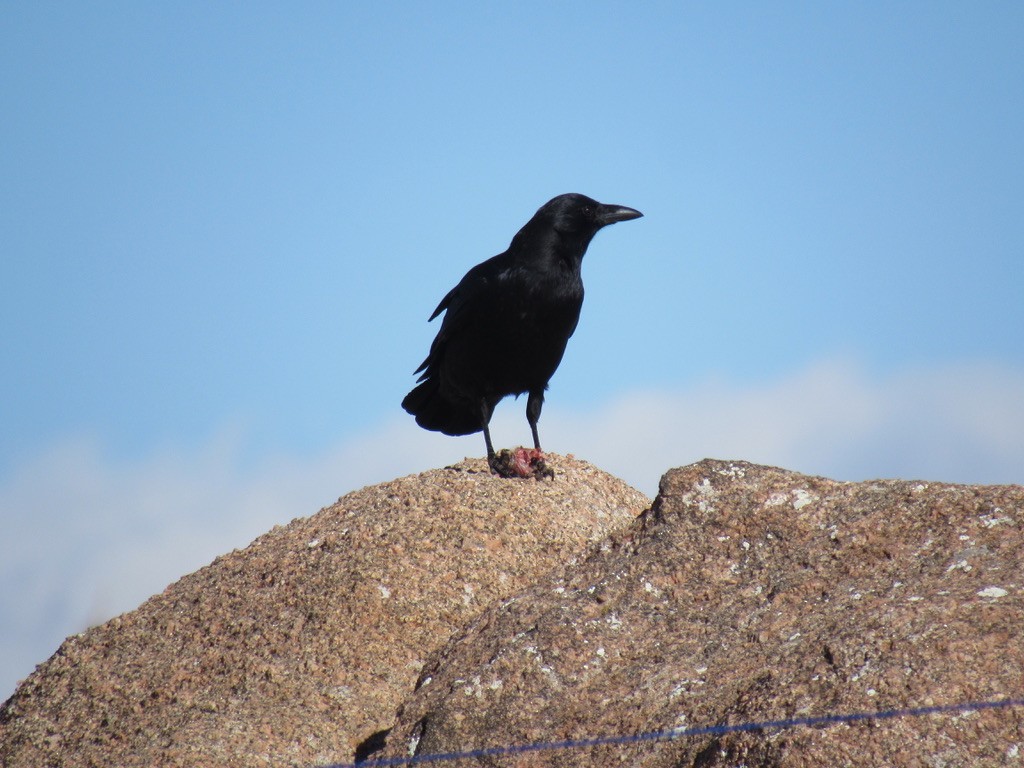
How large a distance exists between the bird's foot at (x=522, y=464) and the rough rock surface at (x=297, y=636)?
0.46 m

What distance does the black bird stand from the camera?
8508 mm

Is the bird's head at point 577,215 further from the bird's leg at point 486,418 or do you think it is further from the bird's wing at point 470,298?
the bird's leg at point 486,418

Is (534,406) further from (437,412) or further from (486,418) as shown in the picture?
(437,412)

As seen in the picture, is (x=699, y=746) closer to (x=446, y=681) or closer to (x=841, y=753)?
(x=841, y=753)

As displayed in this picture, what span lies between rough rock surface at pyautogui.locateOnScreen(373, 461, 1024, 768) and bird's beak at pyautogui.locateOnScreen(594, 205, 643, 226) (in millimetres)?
4438

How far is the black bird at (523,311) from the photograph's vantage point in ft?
27.9

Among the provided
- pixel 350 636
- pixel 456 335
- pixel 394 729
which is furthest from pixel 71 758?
pixel 456 335

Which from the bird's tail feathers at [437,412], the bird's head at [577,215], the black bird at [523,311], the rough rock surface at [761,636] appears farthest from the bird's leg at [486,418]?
the rough rock surface at [761,636]

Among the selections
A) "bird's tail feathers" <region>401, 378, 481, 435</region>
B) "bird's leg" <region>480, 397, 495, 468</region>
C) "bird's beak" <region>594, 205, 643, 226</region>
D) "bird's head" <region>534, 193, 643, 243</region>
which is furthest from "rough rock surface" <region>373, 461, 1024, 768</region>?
"bird's tail feathers" <region>401, 378, 481, 435</region>

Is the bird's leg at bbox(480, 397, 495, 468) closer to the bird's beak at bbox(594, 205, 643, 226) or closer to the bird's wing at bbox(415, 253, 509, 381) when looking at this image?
the bird's wing at bbox(415, 253, 509, 381)

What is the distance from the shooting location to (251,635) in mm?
5270

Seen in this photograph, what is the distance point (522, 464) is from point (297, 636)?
7.10ft

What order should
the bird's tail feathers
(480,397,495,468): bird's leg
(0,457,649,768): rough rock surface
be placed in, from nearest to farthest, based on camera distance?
(0,457,649,768): rough rock surface
(480,397,495,468): bird's leg
the bird's tail feathers

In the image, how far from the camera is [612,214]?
29.7 ft
